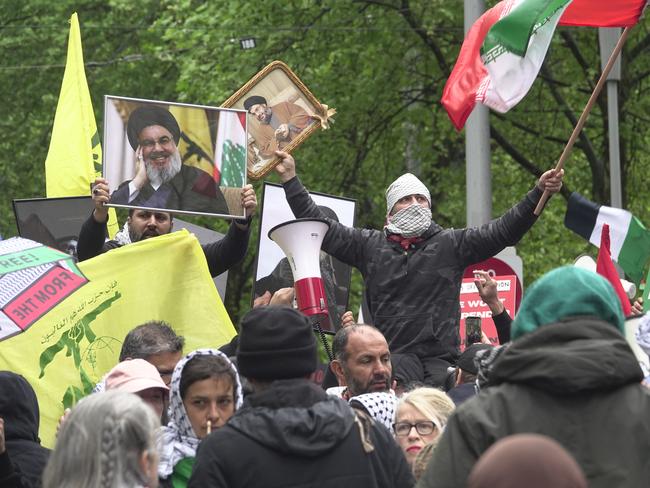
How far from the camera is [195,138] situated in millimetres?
8297

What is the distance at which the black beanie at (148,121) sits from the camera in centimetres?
816

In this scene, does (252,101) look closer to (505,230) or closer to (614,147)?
(505,230)

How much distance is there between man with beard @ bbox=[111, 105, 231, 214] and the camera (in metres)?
8.12

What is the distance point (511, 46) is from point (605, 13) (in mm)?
672

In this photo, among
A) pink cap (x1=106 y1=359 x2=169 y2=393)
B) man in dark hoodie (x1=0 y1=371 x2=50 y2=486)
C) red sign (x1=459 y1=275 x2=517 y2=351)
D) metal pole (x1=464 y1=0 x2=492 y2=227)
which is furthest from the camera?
metal pole (x1=464 y1=0 x2=492 y2=227)

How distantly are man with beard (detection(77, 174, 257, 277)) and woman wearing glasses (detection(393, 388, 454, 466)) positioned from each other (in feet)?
8.72

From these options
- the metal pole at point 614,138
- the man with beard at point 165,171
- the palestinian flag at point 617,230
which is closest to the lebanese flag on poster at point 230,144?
the man with beard at point 165,171

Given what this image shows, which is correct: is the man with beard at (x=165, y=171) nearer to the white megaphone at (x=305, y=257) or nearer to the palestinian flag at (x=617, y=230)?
the white megaphone at (x=305, y=257)

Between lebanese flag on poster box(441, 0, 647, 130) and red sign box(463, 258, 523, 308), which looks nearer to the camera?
lebanese flag on poster box(441, 0, 647, 130)

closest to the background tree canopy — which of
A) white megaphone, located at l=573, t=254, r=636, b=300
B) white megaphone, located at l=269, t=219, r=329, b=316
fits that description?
white megaphone, located at l=573, t=254, r=636, b=300

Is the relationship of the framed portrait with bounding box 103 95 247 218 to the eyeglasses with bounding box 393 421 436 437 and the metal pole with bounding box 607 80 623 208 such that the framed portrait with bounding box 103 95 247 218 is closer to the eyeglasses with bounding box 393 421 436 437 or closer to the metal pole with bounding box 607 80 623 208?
the eyeglasses with bounding box 393 421 436 437

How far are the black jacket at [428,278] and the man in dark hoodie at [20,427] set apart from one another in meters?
2.43

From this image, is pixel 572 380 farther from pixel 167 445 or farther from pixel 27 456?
pixel 27 456

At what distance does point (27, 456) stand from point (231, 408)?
98 cm
